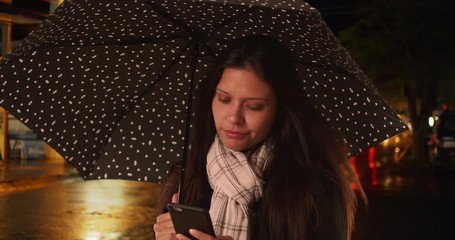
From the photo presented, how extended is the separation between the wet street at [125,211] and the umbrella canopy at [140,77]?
21.2 ft

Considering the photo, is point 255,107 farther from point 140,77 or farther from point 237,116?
point 140,77

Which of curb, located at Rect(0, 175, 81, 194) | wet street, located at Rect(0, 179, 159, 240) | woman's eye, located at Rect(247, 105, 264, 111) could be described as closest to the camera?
woman's eye, located at Rect(247, 105, 264, 111)

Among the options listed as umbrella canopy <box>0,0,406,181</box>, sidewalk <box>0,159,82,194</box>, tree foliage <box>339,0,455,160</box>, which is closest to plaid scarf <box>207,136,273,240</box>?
umbrella canopy <box>0,0,406,181</box>

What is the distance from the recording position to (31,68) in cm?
319

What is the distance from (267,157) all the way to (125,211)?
9785 mm

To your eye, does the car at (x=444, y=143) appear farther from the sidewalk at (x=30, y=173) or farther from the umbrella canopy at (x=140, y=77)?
the umbrella canopy at (x=140, y=77)

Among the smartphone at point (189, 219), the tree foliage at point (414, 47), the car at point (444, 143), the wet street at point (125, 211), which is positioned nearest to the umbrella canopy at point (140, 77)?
the smartphone at point (189, 219)

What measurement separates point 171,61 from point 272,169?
0.95 m

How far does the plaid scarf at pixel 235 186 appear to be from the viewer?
2463 millimetres

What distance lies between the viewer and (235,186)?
8.13 feet

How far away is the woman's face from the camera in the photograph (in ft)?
8.17

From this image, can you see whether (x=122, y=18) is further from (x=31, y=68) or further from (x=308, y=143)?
(x=308, y=143)

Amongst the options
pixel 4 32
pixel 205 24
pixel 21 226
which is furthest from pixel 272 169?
pixel 4 32

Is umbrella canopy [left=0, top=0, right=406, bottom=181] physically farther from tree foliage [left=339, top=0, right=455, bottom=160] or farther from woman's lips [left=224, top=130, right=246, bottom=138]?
tree foliage [left=339, top=0, right=455, bottom=160]
